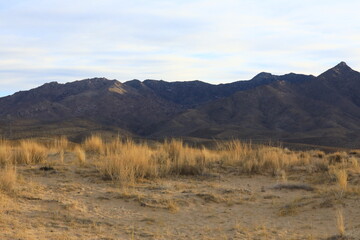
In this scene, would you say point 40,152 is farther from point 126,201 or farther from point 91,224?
point 91,224

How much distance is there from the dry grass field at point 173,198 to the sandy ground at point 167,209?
2cm

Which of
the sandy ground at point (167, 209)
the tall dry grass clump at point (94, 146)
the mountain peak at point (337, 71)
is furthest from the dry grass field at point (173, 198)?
the mountain peak at point (337, 71)

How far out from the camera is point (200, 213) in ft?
25.7

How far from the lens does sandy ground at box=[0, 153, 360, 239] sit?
21.3 ft

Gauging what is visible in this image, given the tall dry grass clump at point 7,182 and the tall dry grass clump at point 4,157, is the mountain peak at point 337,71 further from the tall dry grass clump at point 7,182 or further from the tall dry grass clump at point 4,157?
the tall dry grass clump at point 7,182

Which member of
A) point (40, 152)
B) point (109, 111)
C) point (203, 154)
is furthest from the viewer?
point (109, 111)

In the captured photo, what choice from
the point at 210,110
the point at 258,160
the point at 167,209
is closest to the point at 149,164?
the point at 167,209

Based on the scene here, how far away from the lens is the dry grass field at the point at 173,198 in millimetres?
6609

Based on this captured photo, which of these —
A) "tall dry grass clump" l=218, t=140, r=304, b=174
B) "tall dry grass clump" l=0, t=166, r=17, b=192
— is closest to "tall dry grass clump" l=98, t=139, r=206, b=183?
"tall dry grass clump" l=218, t=140, r=304, b=174

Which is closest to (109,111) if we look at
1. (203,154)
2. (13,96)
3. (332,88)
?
(13,96)

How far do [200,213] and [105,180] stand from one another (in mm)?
3043

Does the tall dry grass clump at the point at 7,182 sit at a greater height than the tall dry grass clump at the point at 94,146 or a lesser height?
lesser

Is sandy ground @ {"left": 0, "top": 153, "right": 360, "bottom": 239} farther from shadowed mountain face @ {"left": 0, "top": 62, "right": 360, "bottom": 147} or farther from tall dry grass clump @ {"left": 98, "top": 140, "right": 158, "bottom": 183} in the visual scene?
shadowed mountain face @ {"left": 0, "top": 62, "right": 360, "bottom": 147}

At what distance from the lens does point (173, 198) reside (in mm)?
8578
